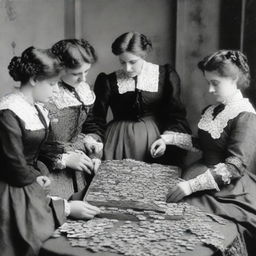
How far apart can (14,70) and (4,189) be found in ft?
2.00

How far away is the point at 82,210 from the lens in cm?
236

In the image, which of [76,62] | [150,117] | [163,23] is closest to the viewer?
[76,62]

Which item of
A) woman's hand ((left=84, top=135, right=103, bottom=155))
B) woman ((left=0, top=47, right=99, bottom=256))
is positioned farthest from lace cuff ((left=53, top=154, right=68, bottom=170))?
woman ((left=0, top=47, right=99, bottom=256))

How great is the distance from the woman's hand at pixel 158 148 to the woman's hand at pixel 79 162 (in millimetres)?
461

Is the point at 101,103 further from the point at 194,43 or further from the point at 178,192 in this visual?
the point at 178,192

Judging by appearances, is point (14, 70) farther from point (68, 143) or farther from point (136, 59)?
point (136, 59)

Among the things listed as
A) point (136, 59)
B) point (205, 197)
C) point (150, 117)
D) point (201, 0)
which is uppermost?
point (201, 0)

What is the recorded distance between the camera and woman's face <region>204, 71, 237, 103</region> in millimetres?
2930

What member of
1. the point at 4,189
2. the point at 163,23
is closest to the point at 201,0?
the point at 163,23

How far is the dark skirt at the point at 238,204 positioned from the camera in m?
2.59

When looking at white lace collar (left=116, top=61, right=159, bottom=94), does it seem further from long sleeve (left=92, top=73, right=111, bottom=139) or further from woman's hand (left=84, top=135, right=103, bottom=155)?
woman's hand (left=84, top=135, right=103, bottom=155)

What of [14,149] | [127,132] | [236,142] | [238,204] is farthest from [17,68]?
[238,204]

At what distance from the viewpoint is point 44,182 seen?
2746mm

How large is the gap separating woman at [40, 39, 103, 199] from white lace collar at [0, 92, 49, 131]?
479 mm
